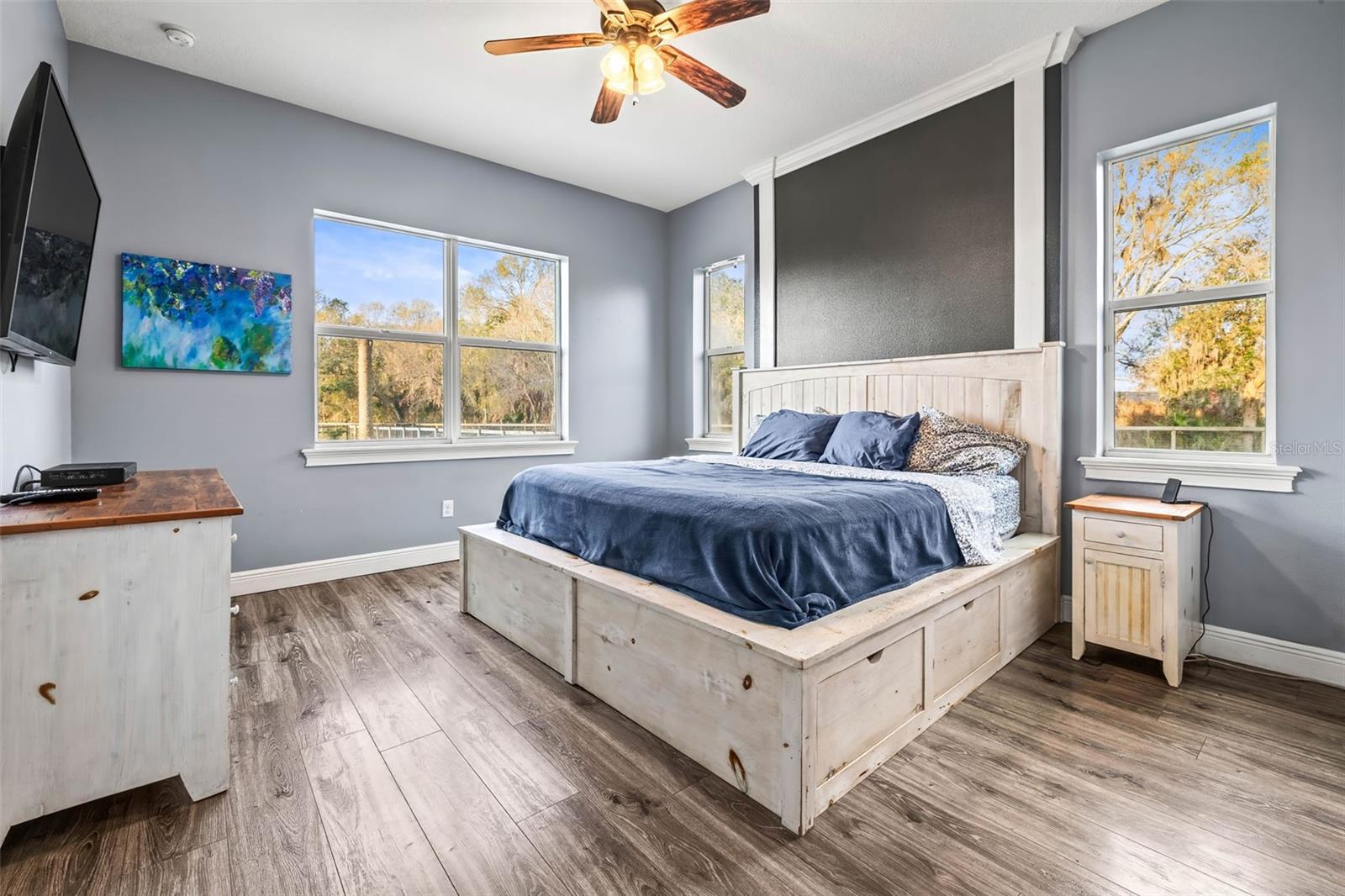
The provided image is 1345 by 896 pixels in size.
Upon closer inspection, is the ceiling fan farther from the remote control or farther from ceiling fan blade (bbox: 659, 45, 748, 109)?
the remote control

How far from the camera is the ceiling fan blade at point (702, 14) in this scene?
219 cm

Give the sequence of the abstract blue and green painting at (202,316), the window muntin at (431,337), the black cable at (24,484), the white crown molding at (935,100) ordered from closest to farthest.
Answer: the black cable at (24,484) → the white crown molding at (935,100) → the abstract blue and green painting at (202,316) → the window muntin at (431,337)

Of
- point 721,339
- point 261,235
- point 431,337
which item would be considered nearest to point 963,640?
point 721,339

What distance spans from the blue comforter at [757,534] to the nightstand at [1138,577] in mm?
642

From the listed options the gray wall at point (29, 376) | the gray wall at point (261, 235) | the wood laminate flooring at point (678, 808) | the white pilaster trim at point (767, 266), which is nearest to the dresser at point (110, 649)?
the wood laminate flooring at point (678, 808)

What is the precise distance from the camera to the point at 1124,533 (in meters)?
2.36

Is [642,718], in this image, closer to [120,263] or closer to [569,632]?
[569,632]

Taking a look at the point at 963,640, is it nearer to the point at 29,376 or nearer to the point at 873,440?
the point at 873,440

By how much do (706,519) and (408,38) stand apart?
273cm

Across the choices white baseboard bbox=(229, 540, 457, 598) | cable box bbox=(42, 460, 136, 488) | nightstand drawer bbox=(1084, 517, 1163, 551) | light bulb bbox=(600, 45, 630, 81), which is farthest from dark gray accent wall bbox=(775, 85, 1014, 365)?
cable box bbox=(42, 460, 136, 488)

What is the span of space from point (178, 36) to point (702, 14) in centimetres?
250

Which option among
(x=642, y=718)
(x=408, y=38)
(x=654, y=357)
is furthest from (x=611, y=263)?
(x=642, y=718)

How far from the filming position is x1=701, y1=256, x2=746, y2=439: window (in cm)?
485

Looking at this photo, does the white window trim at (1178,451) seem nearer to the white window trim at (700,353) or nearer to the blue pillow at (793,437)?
the blue pillow at (793,437)
